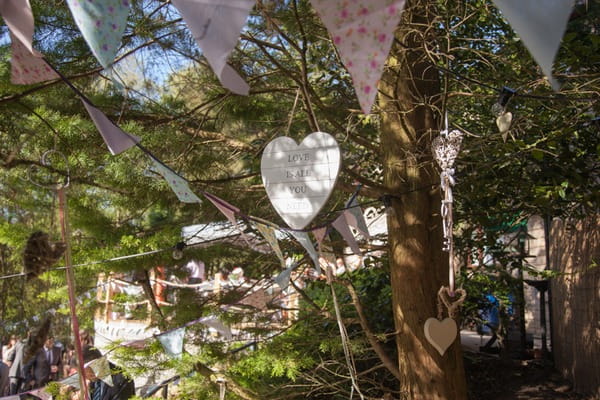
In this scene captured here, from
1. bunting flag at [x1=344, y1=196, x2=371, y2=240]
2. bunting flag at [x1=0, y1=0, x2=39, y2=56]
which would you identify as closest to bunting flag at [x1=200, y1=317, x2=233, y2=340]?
bunting flag at [x1=344, y1=196, x2=371, y2=240]

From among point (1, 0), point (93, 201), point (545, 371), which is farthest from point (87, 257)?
point (545, 371)

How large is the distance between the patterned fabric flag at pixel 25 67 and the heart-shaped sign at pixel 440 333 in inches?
96.0

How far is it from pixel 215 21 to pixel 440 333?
8.22 ft

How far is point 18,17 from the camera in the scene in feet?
6.66

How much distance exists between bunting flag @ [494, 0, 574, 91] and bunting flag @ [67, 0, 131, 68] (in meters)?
1.05

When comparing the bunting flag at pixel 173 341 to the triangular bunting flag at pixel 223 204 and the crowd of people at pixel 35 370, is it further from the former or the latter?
the crowd of people at pixel 35 370

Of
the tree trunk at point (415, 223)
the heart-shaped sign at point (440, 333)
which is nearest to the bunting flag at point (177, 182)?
the tree trunk at point (415, 223)

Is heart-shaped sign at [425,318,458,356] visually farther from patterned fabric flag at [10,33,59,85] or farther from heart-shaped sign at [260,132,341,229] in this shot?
patterned fabric flag at [10,33,59,85]

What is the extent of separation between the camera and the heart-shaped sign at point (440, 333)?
3562 mm

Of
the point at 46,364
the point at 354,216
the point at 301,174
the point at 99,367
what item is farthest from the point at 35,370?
the point at 301,174

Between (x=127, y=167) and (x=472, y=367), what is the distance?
5238 mm

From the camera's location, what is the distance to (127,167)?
12.4 feet

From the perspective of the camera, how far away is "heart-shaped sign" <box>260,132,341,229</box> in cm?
254

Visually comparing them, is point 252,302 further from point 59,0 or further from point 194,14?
point 194,14
